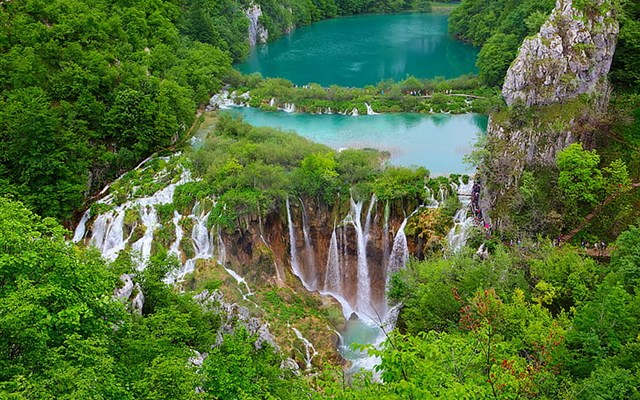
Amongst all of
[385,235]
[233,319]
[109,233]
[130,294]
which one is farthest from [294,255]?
[130,294]

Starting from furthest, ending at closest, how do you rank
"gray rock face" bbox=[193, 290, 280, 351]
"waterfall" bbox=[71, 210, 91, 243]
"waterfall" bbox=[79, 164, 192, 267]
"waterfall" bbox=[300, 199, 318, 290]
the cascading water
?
"waterfall" bbox=[71, 210, 91, 243], "waterfall" bbox=[300, 199, 318, 290], the cascading water, "waterfall" bbox=[79, 164, 192, 267], "gray rock face" bbox=[193, 290, 280, 351]

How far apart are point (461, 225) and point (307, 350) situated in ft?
32.6

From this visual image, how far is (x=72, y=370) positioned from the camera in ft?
34.8

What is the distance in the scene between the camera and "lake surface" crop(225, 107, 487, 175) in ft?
121

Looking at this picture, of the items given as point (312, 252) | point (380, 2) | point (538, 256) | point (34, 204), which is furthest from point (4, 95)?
Answer: point (380, 2)

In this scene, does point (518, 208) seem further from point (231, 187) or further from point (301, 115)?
point (301, 115)

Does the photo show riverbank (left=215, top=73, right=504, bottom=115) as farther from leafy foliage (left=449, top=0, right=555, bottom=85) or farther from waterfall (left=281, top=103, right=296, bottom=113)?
leafy foliage (left=449, top=0, right=555, bottom=85)

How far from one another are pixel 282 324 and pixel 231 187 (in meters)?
8.72

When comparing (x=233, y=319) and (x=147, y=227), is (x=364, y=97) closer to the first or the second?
(x=147, y=227)

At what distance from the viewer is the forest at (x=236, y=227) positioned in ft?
37.7

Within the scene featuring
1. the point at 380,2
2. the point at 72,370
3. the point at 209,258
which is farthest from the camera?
the point at 380,2

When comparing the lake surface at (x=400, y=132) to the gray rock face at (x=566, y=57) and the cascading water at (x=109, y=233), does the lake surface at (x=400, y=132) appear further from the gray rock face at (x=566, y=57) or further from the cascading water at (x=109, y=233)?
the cascading water at (x=109, y=233)

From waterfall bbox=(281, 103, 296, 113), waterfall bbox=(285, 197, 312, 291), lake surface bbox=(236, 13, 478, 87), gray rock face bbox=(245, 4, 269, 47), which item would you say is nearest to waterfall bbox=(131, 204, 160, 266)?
waterfall bbox=(285, 197, 312, 291)

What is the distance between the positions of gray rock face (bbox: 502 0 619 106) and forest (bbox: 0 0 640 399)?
1.15 meters
